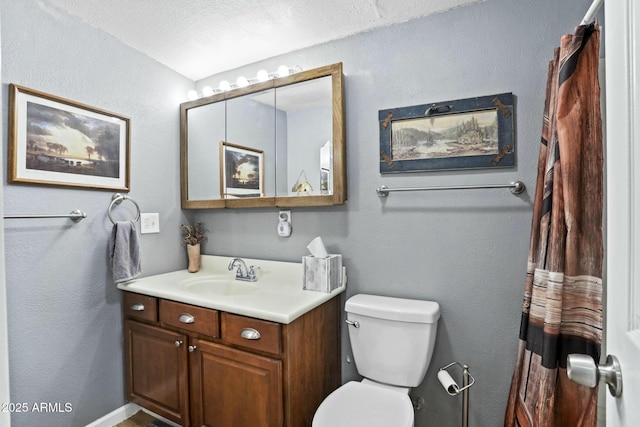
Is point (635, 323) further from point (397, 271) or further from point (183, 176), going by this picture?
point (183, 176)

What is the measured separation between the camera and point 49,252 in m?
1.55

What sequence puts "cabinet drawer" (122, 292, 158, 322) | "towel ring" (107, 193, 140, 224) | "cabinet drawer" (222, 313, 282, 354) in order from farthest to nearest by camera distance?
"towel ring" (107, 193, 140, 224) < "cabinet drawer" (122, 292, 158, 322) < "cabinet drawer" (222, 313, 282, 354)

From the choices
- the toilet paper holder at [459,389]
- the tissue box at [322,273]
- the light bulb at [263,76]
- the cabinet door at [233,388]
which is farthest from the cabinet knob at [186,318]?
the light bulb at [263,76]

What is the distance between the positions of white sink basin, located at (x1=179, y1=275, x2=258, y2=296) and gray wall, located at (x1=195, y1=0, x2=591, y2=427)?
0.56 meters

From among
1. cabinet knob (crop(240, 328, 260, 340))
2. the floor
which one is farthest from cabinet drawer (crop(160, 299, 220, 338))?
the floor

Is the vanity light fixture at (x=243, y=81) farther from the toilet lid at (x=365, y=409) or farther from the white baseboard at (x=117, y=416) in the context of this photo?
the white baseboard at (x=117, y=416)

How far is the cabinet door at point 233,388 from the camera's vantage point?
1322mm

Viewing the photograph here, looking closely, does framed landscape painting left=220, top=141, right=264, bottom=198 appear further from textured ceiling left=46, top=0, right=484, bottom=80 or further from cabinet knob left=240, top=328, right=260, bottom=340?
cabinet knob left=240, top=328, right=260, bottom=340

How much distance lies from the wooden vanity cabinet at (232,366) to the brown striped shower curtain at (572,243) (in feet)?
2.93

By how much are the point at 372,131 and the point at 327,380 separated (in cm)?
136

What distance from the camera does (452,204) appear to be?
1529 mm

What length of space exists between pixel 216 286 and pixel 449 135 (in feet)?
5.27

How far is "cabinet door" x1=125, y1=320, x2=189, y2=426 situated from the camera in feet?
5.20

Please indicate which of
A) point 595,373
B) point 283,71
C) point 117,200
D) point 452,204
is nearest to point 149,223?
point 117,200
